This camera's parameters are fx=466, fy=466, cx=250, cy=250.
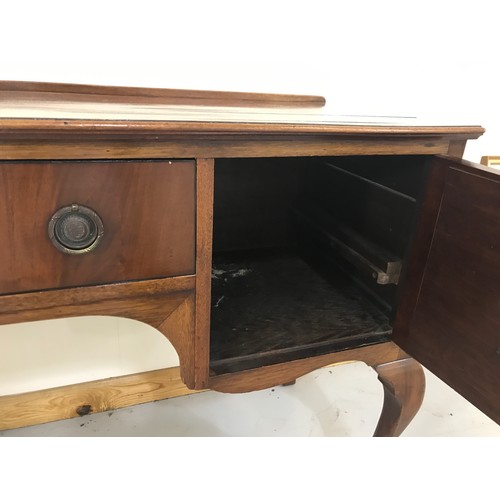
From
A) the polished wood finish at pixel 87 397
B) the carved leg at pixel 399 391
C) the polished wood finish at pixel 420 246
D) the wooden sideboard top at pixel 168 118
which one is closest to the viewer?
the wooden sideboard top at pixel 168 118

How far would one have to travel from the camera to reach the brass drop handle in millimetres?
428

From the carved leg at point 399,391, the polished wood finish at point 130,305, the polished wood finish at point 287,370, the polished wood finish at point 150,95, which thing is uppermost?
the polished wood finish at point 150,95

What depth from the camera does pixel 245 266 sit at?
87 cm

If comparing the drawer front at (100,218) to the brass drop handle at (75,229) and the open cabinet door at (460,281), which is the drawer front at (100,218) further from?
the open cabinet door at (460,281)

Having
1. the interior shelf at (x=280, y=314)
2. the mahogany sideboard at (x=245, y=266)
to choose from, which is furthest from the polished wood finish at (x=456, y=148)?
the interior shelf at (x=280, y=314)

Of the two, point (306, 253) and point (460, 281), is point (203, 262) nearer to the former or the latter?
point (460, 281)

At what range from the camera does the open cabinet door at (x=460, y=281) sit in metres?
0.49

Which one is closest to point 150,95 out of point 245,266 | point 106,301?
point 245,266

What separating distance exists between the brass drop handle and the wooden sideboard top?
0.08 m

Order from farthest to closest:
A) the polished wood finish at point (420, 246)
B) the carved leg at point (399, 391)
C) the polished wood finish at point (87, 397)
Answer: the polished wood finish at point (87, 397) < the carved leg at point (399, 391) < the polished wood finish at point (420, 246)

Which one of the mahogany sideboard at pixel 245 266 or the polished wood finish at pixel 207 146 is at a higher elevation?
the polished wood finish at pixel 207 146

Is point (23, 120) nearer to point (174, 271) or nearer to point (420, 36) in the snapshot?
point (174, 271)

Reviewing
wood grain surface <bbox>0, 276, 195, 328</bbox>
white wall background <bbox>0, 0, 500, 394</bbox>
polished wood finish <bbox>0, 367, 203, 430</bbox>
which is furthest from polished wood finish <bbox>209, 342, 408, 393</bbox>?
polished wood finish <bbox>0, 367, 203, 430</bbox>
